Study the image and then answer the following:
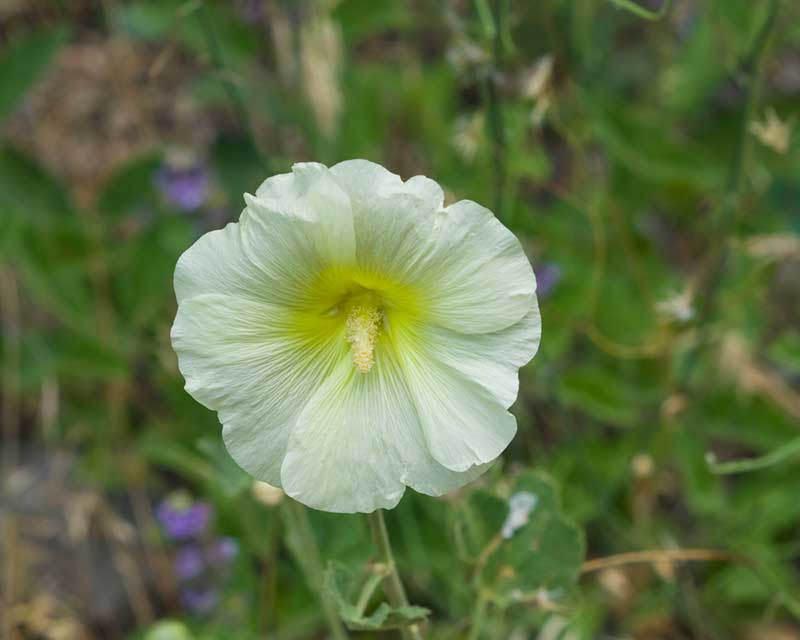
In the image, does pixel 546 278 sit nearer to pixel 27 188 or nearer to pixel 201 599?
Answer: pixel 201 599

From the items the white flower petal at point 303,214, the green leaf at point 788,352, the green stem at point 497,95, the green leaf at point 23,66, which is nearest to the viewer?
the white flower petal at point 303,214

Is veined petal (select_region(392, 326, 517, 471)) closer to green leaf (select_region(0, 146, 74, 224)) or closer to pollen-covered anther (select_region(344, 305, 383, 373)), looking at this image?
pollen-covered anther (select_region(344, 305, 383, 373))

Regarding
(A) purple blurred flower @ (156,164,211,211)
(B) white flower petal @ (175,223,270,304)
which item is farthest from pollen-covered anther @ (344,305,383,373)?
(A) purple blurred flower @ (156,164,211,211)

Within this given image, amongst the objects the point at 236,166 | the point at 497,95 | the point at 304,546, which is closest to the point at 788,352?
the point at 497,95

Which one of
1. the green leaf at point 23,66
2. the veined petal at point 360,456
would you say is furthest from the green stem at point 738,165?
the green leaf at point 23,66

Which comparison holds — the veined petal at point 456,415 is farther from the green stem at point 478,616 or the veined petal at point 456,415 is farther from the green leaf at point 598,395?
the green leaf at point 598,395

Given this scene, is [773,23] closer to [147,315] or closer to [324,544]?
[324,544]
